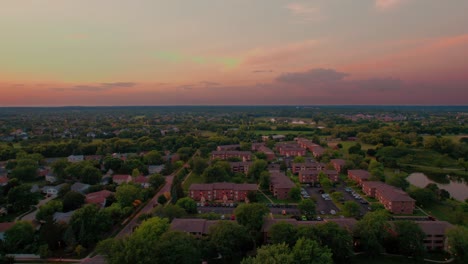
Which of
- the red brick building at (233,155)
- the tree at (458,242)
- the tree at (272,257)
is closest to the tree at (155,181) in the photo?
the red brick building at (233,155)

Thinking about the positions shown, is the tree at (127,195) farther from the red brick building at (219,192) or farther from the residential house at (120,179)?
the residential house at (120,179)

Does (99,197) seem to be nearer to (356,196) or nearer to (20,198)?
(20,198)

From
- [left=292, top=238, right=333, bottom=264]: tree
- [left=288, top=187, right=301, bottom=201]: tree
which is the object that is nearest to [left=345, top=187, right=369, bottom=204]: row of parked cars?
[left=288, top=187, right=301, bottom=201]: tree

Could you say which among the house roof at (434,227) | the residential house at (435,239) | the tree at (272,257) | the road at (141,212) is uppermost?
the tree at (272,257)

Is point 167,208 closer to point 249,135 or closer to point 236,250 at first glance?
point 236,250

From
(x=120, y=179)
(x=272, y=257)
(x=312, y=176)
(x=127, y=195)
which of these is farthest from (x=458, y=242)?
(x=120, y=179)

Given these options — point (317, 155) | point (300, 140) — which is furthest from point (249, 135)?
point (317, 155)

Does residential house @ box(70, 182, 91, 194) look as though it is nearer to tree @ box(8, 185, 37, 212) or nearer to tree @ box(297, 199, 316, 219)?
tree @ box(8, 185, 37, 212)
